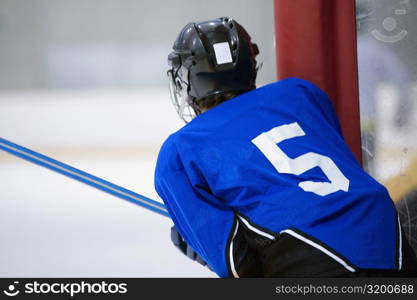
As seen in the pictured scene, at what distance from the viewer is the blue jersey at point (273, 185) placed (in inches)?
38.4

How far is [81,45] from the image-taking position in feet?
7.34

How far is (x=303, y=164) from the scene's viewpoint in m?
1.02

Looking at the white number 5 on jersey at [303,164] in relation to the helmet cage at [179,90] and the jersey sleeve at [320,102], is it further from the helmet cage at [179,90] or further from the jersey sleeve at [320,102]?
the helmet cage at [179,90]

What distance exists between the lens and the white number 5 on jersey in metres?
0.99

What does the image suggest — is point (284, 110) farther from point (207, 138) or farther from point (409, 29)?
point (409, 29)

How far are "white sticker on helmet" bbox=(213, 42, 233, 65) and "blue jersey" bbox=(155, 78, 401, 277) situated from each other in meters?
0.10

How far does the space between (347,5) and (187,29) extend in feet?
1.54

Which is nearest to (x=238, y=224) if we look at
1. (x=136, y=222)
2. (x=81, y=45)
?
(x=136, y=222)

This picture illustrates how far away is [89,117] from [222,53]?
1.23m

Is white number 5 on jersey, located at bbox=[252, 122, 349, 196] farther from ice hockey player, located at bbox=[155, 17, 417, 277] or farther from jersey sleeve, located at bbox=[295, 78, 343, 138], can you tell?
jersey sleeve, located at bbox=[295, 78, 343, 138]

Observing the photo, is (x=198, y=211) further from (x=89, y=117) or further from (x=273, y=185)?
(x=89, y=117)

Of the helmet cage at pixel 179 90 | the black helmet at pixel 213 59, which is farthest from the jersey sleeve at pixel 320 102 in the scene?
the helmet cage at pixel 179 90

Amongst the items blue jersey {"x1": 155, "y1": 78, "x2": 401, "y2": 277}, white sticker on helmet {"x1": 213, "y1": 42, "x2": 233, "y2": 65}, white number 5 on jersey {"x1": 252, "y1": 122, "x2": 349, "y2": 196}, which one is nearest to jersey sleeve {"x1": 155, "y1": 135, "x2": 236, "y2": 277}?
blue jersey {"x1": 155, "y1": 78, "x2": 401, "y2": 277}

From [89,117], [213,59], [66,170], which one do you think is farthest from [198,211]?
[89,117]
